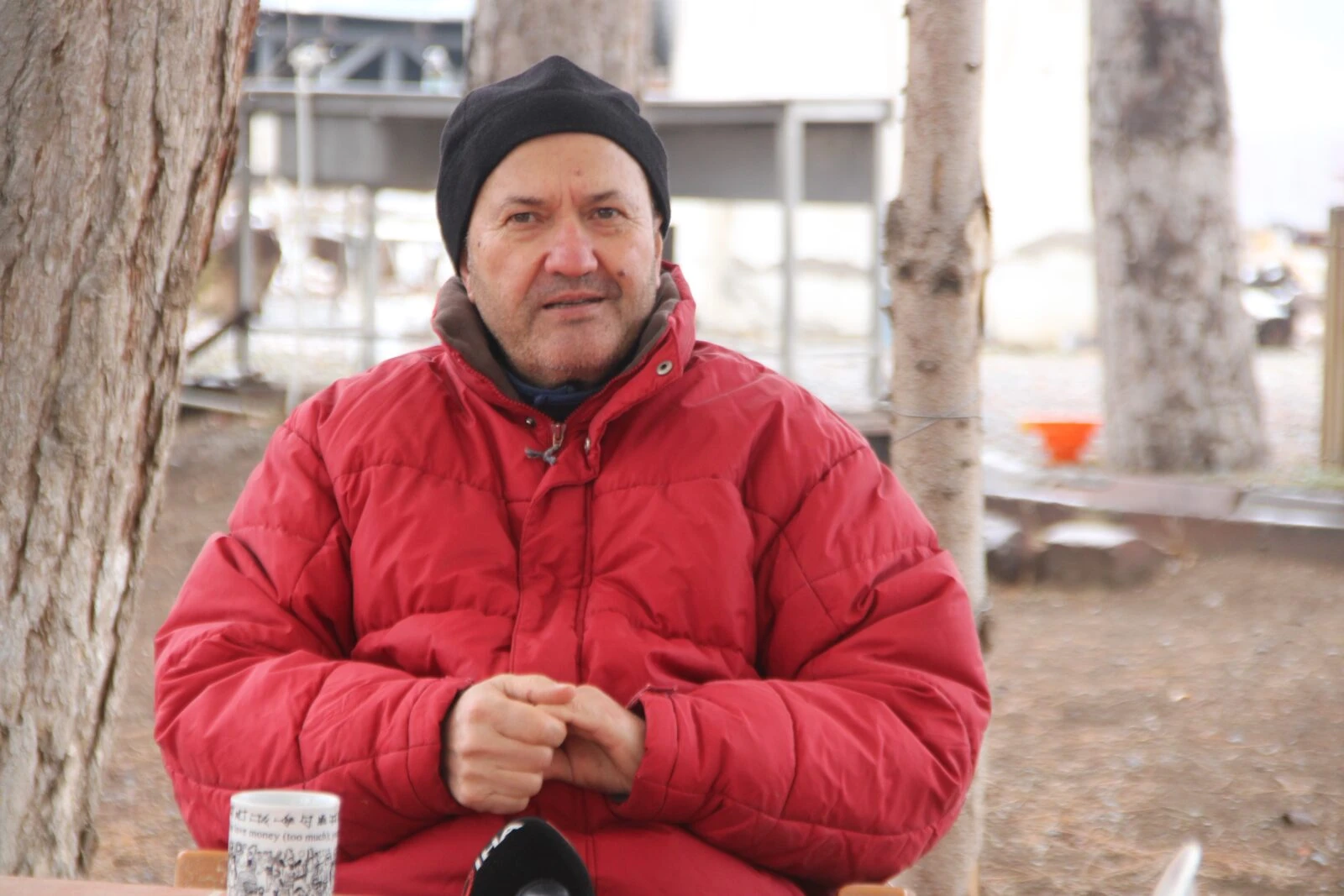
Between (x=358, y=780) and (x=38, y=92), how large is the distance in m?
1.23

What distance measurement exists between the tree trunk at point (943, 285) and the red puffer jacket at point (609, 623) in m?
0.73

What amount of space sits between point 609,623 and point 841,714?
0.34 metres

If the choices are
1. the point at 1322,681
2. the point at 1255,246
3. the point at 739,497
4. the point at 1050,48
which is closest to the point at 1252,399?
the point at 1322,681

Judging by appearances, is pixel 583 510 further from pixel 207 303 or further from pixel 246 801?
pixel 207 303

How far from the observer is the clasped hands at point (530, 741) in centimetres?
188

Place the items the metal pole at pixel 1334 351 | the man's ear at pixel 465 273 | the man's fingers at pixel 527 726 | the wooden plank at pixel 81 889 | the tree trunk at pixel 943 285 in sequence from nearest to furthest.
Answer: the wooden plank at pixel 81 889 < the man's fingers at pixel 527 726 < the man's ear at pixel 465 273 < the tree trunk at pixel 943 285 < the metal pole at pixel 1334 351

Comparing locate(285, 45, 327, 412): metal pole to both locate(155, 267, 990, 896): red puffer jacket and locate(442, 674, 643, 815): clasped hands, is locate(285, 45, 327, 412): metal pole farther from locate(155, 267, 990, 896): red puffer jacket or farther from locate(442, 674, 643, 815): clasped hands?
locate(442, 674, 643, 815): clasped hands

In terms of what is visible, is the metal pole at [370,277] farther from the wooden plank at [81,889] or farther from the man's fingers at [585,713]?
the wooden plank at [81,889]

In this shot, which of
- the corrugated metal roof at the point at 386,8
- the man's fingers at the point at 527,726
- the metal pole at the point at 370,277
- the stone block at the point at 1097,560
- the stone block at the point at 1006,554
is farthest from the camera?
the corrugated metal roof at the point at 386,8

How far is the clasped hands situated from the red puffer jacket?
0.11 feet

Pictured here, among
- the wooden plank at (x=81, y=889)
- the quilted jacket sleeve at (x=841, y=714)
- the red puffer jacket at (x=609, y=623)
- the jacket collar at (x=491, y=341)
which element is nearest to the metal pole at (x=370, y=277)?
the jacket collar at (x=491, y=341)

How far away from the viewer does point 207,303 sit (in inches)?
555

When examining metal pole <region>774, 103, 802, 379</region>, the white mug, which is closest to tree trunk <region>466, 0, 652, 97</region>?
metal pole <region>774, 103, 802, 379</region>

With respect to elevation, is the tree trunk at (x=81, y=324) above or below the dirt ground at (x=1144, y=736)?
above
